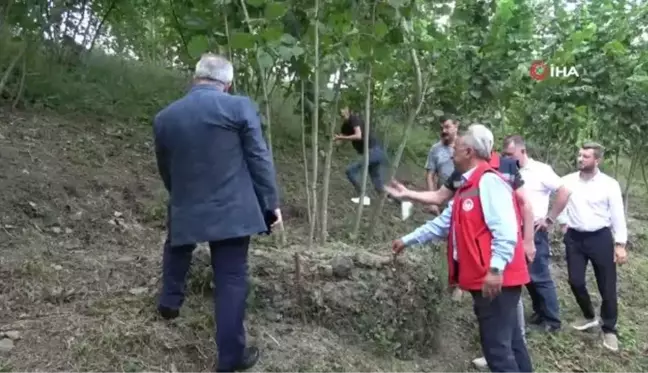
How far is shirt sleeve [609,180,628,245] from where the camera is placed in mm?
6348

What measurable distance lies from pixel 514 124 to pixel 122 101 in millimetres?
5734

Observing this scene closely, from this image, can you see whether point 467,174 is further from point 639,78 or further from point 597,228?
point 639,78

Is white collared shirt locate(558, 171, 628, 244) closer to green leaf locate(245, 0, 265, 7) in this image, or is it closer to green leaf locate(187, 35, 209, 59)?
green leaf locate(245, 0, 265, 7)

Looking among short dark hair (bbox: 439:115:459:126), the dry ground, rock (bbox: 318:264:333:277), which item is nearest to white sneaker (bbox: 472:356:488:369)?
the dry ground

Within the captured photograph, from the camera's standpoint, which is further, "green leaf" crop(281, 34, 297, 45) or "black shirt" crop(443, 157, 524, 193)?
"green leaf" crop(281, 34, 297, 45)

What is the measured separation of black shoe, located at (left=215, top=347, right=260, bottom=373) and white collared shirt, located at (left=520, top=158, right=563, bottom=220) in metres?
2.96

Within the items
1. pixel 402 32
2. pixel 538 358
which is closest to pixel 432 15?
pixel 402 32

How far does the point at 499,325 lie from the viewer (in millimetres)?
4387

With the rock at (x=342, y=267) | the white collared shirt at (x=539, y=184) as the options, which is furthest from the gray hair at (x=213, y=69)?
the white collared shirt at (x=539, y=184)

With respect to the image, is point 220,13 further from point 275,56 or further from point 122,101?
point 122,101

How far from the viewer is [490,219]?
13.8ft

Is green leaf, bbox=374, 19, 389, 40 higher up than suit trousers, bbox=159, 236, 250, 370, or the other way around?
green leaf, bbox=374, 19, 389, 40

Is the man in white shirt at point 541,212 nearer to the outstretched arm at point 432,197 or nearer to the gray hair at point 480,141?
the outstretched arm at point 432,197

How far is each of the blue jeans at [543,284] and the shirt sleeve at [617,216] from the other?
570 mm
